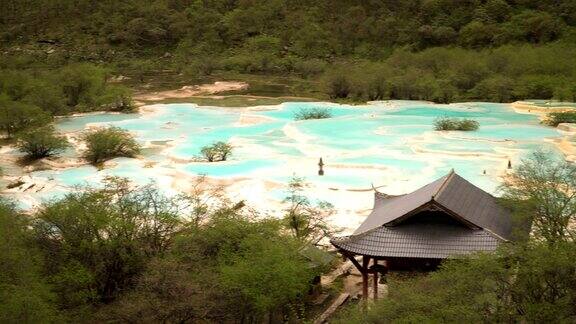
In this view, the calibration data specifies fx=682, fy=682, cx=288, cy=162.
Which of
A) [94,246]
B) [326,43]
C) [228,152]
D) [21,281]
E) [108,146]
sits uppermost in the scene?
[326,43]

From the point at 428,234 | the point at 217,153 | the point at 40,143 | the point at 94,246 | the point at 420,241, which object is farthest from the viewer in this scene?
the point at 40,143

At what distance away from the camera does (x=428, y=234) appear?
1227 cm

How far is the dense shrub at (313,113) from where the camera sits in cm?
3775

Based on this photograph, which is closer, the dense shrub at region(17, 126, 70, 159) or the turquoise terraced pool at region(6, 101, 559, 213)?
the turquoise terraced pool at region(6, 101, 559, 213)

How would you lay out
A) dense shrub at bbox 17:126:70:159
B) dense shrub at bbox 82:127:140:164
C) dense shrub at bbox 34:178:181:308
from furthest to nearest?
dense shrub at bbox 17:126:70:159 → dense shrub at bbox 82:127:140:164 → dense shrub at bbox 34:178:181:308

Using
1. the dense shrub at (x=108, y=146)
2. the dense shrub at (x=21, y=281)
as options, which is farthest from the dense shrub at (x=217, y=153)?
the dense shrub at (x=21, y=281)

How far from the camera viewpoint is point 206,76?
63125 millimetres

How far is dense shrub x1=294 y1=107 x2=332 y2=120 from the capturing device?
3775 cm

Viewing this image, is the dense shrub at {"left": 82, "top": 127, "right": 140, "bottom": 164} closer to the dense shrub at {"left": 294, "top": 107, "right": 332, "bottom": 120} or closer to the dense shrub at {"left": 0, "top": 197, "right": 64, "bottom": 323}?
the dense shrub at {"left": 294, "top": 107, "right": 332, "bottom": 120}

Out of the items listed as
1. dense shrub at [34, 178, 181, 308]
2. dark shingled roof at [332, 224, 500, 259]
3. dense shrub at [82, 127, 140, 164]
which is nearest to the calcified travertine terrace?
dense shrub at [82, 127, 140, 164]

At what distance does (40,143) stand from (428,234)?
21.0 meters

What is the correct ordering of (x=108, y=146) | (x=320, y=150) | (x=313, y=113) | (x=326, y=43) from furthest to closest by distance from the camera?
(x=326, y=43)
(x=313, y=113)
(x=320, y=150)
(x=108, y=146)

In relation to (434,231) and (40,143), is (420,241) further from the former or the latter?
(40,143)

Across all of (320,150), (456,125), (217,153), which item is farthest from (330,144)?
(456,125)
